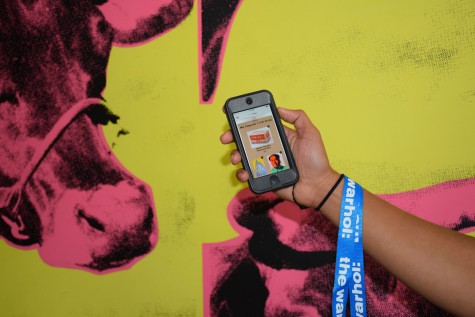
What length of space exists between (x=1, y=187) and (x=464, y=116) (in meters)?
1.61

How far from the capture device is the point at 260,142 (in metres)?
1.05

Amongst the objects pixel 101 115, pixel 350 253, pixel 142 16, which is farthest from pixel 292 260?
pixel 142 16

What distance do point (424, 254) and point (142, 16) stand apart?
114 cm

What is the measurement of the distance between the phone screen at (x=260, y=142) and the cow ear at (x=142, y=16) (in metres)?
0.50

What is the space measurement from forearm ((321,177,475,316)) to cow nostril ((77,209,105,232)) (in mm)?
887

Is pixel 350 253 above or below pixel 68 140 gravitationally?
below

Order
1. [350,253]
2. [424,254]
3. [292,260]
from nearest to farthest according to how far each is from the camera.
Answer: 1. [424,254]
2. [350,253]
3. [292,260]

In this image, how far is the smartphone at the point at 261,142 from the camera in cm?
104

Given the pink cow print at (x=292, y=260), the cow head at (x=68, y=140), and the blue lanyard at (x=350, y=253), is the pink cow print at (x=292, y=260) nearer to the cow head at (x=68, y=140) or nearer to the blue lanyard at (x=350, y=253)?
the blue lanyard at (x=350, y=253)

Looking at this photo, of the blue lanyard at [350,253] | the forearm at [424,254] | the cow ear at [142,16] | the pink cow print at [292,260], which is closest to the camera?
the forearm at [424,254]

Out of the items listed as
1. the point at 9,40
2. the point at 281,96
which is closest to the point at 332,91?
the point at 281,96

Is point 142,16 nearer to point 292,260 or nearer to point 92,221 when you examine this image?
point 92,221

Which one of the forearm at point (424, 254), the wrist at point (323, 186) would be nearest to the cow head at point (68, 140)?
the wrist at point (323, 186)

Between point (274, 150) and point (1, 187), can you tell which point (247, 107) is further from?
point (1, 187)
